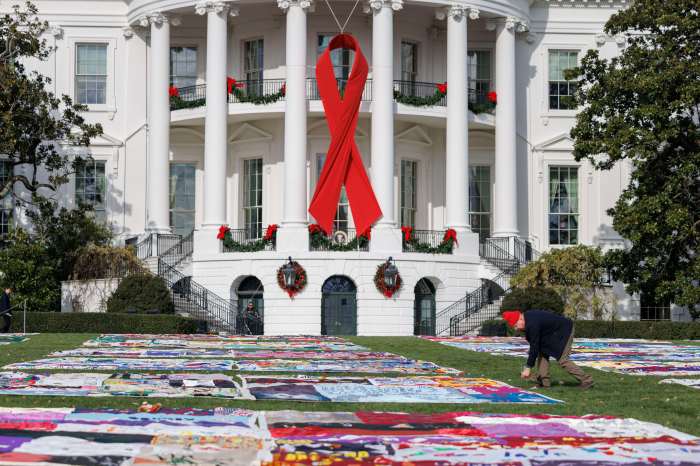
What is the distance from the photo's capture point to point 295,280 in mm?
39250

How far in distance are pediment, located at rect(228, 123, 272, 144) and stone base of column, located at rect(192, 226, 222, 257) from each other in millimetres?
4762

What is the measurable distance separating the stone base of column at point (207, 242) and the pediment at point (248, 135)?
4762 millimetres

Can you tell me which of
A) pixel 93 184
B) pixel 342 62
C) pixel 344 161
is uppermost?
pixel 342 62

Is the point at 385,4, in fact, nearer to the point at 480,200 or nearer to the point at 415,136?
the point at 415,136

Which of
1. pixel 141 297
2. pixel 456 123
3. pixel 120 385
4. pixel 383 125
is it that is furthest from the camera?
pixel 456 123

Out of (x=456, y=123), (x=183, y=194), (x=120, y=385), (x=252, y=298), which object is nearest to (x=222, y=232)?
(x=252, y=298)

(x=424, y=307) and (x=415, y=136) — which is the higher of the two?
(x=415, y=136)

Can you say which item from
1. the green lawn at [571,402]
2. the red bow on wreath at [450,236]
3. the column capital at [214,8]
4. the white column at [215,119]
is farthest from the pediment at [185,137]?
the green lawn at [571,402]

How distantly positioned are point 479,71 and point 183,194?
12.2 metres

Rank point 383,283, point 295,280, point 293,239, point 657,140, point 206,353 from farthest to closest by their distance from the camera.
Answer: point 293,239 → point 383,283 → point 295,280 → point 657,140 → point 206,353

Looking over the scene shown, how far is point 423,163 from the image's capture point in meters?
45.3

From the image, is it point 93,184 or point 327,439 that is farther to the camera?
point 93,184

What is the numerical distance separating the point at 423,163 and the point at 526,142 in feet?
13.8

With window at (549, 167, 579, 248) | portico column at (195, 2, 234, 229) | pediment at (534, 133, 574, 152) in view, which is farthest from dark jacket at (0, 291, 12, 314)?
pediment at (534, 133, 574, 152)
